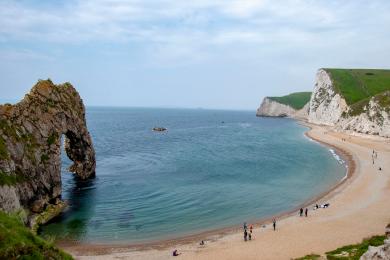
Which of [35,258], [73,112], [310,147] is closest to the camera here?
[35,258]

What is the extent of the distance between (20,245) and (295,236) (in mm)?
31976

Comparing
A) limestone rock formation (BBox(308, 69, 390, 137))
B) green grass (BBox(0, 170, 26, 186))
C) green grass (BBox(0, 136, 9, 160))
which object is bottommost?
green grass (BBox(0, 170, 26, 186))

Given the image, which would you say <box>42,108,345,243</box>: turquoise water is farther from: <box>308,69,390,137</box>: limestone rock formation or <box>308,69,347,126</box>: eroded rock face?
<box>308,69,347,126</box>: eroded rock face

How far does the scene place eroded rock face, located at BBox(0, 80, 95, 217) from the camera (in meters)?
43.5

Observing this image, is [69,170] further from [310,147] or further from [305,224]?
[310,147]

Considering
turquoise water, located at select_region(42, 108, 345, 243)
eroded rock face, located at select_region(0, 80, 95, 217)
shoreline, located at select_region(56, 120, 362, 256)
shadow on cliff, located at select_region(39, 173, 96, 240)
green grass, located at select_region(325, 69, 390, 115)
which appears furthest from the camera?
green grass, located at select_region(325, 69, 390, 115)

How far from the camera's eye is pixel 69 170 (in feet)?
251

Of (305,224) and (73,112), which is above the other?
(73,112)

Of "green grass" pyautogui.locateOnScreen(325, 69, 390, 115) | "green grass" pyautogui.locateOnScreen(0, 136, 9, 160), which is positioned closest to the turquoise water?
"green grass" pyautogui.locateOnScreen(0, 136, 9, 160)

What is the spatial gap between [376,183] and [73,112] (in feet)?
162

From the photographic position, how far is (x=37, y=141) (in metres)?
51.8

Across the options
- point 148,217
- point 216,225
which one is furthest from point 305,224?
point 148,217

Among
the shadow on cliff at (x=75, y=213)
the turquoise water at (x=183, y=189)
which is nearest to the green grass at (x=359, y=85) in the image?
the turquoise water at (x=183, y=189)

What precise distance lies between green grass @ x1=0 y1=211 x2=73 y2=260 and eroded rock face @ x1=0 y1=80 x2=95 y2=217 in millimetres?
22731
